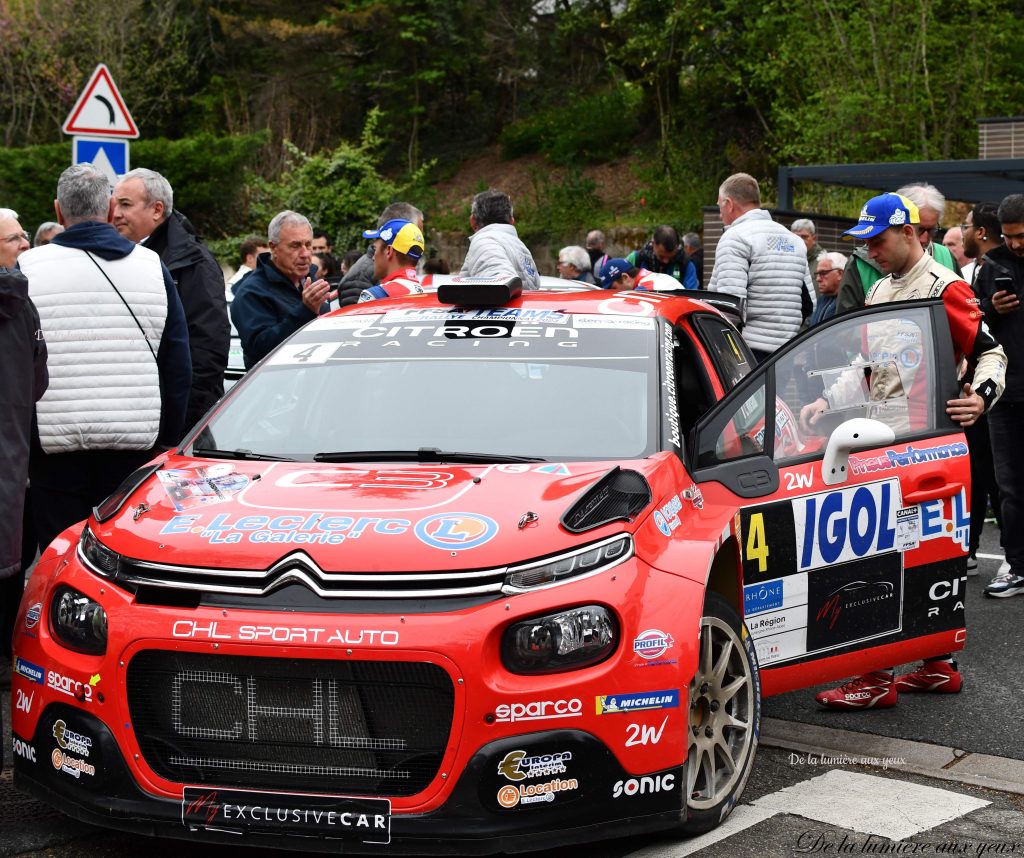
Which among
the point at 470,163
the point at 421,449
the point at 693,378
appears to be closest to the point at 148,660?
the point at 421,449

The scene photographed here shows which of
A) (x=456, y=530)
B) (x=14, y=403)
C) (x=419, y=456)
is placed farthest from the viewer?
(x=419, y=456)

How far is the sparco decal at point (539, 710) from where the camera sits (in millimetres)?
3783

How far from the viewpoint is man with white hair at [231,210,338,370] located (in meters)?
7.66

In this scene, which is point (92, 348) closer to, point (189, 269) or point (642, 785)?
point (189, 269)

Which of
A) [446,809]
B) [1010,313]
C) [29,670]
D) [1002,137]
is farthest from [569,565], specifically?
[1002,137]

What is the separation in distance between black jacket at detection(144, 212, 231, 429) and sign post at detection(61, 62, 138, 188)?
136 inches

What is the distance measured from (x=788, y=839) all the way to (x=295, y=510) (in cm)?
174

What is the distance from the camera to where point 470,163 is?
40562 mm

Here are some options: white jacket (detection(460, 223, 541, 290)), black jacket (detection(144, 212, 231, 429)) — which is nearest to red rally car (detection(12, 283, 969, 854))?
black jacket (detection(144, 212, 231, 429))

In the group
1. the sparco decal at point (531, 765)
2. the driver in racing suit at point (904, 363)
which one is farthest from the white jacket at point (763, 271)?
the sparco decal at point (531, 765)

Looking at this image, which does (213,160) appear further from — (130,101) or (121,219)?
(121,219)

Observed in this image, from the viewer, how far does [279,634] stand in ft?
12.5

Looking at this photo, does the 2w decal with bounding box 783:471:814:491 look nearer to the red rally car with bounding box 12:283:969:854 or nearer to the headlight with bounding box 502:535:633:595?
the red rally car with bounding box 12:283:969:854

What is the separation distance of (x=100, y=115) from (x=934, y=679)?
6867 millimetres
